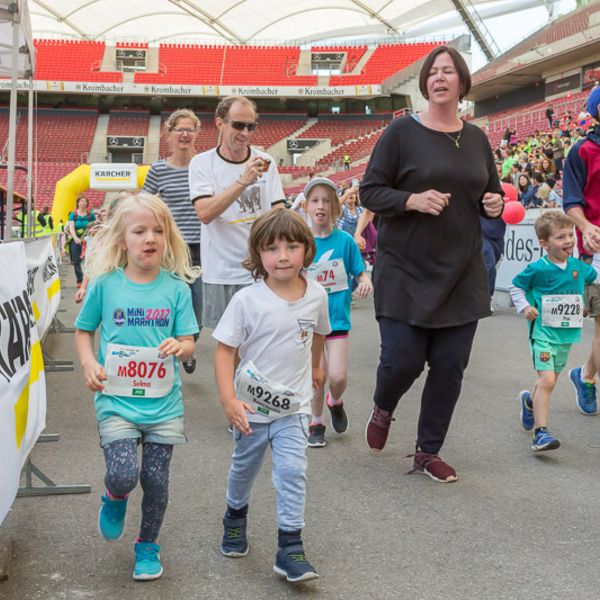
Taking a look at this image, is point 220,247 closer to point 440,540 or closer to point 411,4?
point 440,540

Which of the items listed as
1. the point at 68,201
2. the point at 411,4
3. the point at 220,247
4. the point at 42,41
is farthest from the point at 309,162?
the point at 220,247

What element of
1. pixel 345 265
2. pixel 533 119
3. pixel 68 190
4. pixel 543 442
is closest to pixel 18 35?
pixel 345 265

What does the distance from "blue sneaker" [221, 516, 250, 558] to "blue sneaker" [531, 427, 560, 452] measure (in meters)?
2.05

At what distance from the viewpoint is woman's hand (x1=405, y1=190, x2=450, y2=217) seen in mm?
3740

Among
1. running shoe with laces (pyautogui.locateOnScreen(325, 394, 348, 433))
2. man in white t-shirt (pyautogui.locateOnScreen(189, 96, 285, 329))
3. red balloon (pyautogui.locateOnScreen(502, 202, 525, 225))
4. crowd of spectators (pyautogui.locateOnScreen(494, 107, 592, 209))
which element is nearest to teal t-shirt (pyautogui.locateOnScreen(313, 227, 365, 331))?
man in white t-shirt (pyautogui.locateOnScreen(189, 96, 285, 329))

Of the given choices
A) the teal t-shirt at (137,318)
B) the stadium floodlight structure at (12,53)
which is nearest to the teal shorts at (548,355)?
the teal t-shirt at (137,318)

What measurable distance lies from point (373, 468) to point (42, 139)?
54871 millimetres

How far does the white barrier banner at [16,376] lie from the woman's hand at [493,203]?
7.13 ft

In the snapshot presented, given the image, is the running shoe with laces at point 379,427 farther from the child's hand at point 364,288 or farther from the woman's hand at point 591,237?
the woman's hand at point 591,237

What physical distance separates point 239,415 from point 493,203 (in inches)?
70.5

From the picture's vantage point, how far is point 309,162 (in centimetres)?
5294

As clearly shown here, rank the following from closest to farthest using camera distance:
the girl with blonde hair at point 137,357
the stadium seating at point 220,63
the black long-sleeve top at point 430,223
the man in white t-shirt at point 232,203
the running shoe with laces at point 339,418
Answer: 1. the girl with blonde hair at point 137,357
2. the black long-sleeve top at point 430,223
3. the man in white t-shirt at point 232,203
4. the running shoe with laces at point 339,418
5. the stadium seating at point 220,63

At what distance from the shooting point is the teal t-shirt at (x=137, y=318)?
294cm

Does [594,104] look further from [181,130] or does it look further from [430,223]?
[181,130]
